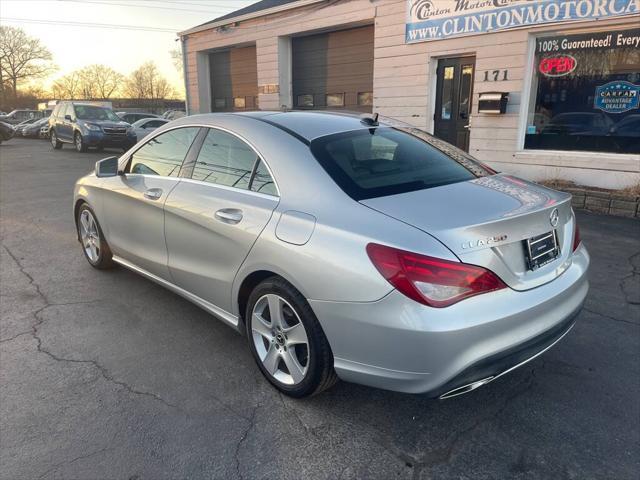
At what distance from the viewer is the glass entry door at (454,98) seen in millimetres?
9384

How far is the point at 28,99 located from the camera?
60625mm

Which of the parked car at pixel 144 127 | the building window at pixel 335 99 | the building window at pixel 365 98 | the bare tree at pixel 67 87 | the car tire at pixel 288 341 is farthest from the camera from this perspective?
the bare tree at pixel 67 87

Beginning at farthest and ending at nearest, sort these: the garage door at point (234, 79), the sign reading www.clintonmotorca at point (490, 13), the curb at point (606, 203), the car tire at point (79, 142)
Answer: the car tire at point (79, 142), the garage door at point (234, 79), the sign reading www.clintonmotorca at point (490, 13), the curb at point (606, 203)

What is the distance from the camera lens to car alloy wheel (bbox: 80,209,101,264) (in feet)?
Answer: 15.5

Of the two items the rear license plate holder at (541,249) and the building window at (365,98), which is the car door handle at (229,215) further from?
the building window at (365,98)

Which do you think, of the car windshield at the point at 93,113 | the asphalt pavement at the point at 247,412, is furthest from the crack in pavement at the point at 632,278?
the car windshield at the point at 93,113

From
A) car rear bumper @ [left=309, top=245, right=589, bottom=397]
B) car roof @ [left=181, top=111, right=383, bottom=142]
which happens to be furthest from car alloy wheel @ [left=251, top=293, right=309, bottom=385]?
car roof @ [left=181, top=111, right=383, bottom=142]

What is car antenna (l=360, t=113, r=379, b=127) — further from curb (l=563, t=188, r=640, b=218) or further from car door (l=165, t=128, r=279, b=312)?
curb (l=563, t=188, r=640, b=218)

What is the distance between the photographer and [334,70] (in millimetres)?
12344

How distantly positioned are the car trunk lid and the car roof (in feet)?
2.47

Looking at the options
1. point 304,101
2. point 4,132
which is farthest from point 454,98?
point 4,132

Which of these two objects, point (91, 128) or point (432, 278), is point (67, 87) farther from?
point (432, 278)

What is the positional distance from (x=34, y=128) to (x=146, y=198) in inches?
1085

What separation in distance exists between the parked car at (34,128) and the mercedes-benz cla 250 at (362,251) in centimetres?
2704
